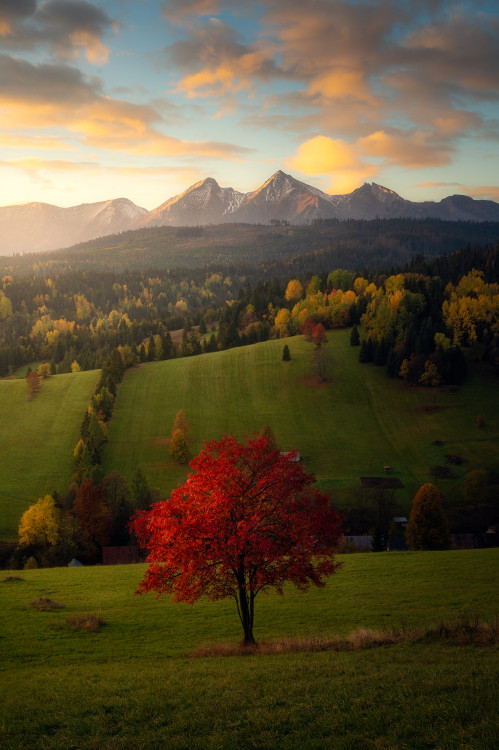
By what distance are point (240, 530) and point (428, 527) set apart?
50.9m

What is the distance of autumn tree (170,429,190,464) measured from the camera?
4099 inches

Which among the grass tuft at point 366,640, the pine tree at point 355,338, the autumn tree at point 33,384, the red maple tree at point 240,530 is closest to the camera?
the grass tuft at point 366,640

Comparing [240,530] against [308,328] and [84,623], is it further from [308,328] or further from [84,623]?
[308,328]

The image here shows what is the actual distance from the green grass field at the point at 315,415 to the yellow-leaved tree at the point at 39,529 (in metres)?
25.6

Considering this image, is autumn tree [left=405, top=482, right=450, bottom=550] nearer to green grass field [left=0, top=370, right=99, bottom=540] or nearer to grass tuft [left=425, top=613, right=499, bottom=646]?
grass tuft [left=425, top=613, right=499, bottom=646]

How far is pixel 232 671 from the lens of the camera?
53.9ft

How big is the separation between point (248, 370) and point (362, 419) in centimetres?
4122

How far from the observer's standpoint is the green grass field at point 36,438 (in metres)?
90.9

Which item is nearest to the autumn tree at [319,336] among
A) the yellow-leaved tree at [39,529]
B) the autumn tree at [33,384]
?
the autumn tree at [33,384]

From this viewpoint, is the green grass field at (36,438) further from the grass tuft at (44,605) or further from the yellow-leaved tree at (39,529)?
the grass tuft at (44,605)

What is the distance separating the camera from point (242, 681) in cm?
1489

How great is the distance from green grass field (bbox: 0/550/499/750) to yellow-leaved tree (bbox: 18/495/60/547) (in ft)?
134

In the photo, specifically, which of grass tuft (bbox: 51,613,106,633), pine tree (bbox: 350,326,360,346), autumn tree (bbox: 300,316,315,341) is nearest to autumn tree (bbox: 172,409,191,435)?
autumn tree (bbox: 300,316,315,341)

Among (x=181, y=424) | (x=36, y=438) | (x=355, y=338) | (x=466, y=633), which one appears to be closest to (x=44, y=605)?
(x=466, y=633)
